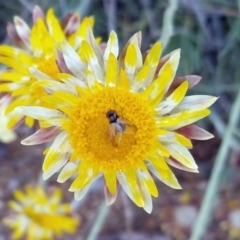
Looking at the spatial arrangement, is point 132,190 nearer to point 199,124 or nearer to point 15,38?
point 15,38

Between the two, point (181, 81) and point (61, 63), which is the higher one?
point (61, 63)

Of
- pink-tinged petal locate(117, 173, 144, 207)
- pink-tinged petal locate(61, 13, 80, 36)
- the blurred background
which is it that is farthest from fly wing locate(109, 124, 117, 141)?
the blurred background

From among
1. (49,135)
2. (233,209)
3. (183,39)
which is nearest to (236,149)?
(183,39)

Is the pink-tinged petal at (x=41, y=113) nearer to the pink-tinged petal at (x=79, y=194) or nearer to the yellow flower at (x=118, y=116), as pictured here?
the yellow flower at (x=118, y=116)

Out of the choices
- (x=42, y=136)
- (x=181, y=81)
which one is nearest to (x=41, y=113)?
(x=42, y=136)

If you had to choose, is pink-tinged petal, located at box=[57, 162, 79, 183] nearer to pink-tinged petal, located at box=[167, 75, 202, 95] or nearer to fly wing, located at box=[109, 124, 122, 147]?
fly wing, located at box=[109, 124, 122, 147]

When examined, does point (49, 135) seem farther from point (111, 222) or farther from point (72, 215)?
point (111, 222)
